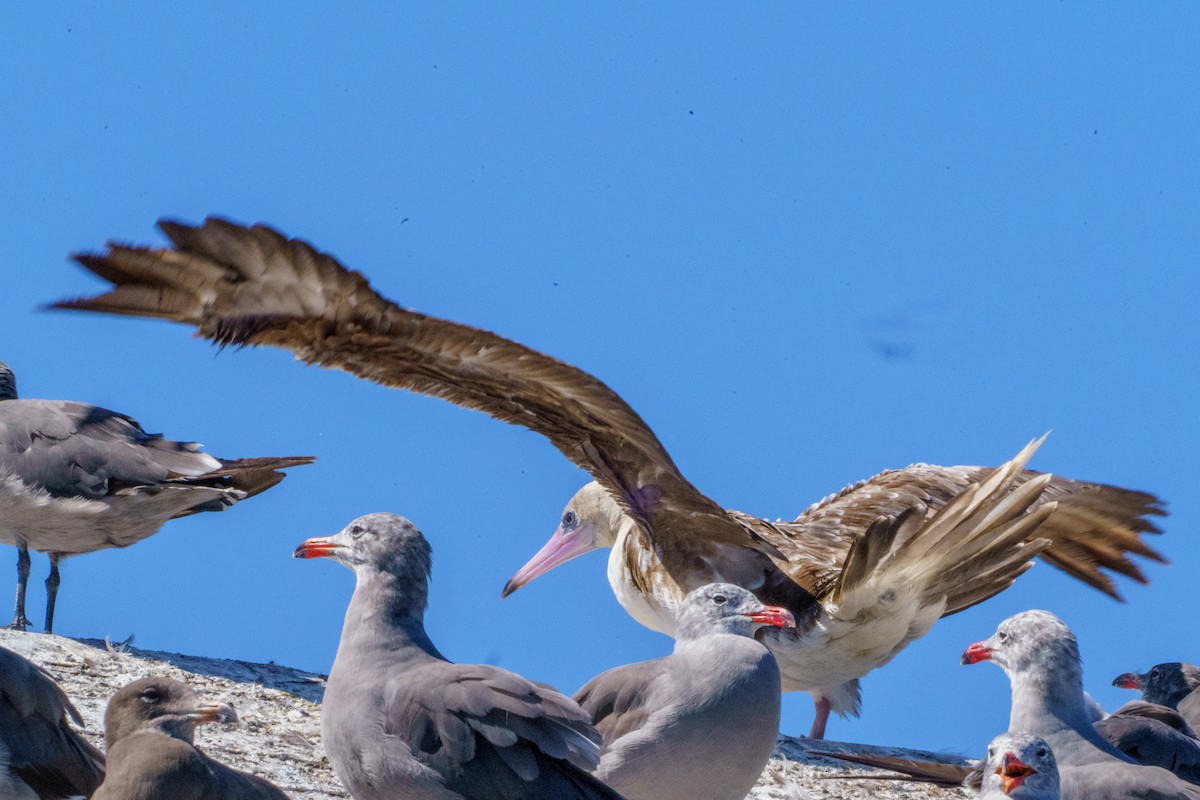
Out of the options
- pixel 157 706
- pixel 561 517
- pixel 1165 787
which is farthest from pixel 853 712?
pixel 157 706

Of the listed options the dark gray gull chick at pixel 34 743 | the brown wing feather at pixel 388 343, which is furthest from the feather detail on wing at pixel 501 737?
the brown wing feather at pixel 388 343

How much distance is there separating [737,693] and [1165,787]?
1661 millimetres

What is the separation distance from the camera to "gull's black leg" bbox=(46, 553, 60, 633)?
1027cm

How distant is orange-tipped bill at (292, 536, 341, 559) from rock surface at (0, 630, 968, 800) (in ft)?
3.42

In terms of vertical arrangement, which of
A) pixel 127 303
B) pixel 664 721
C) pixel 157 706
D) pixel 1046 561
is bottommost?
pixel 157 706

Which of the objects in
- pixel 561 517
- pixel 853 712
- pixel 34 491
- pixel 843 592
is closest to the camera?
pixel 843 592

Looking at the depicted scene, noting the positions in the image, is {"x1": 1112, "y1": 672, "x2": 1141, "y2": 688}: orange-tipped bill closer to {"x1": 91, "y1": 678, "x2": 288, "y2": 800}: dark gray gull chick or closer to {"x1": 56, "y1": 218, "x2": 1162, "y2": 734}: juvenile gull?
{"x1": 56, "y1": 218, "x2": 1162, "y2": 734}: juvenile gull

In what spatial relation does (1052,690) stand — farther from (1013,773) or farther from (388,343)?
(388,343)

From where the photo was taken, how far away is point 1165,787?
6602 millimetres

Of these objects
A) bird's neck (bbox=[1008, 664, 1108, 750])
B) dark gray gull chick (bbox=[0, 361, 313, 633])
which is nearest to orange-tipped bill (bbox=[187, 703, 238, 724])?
bird's neck (bbox=[1008, 664, 1108, 750])

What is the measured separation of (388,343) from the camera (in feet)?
26.4

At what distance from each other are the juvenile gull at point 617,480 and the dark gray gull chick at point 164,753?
75.5 inches

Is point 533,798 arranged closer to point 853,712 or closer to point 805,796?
point 805,796

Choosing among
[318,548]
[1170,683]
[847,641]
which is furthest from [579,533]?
[318,548]
